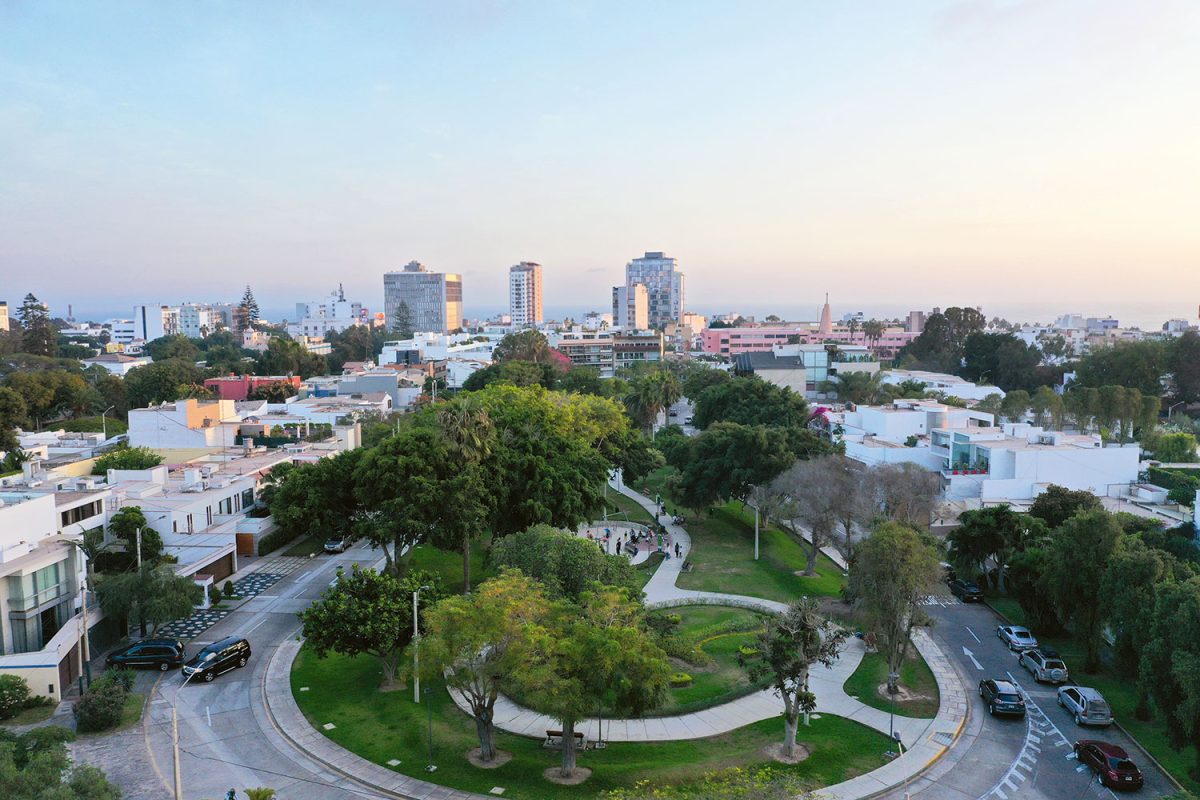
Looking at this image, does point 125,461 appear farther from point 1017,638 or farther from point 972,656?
point 1017,638

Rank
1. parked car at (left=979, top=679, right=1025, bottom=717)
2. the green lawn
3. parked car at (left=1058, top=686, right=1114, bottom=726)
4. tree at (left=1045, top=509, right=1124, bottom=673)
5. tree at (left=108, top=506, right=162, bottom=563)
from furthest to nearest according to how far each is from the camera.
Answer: the green lawn → tree at (left=108, top=506, right=162, bottom=563) → tree at (left=1045, top=509, right=1124, bottom=673) → parked car at (left=979, top=679, right=1025, bottom=717) → parked car at (left=1058, top=686, right=1114, bottom=726)

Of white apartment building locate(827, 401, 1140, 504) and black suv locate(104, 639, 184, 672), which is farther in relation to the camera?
white apartment building locate(827, 401, 1140, 504)

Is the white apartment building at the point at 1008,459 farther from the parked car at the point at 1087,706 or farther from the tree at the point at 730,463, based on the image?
the parked car at the point at 1087,706

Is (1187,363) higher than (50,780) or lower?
higher

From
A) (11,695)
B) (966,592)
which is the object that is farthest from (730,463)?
(11,695)

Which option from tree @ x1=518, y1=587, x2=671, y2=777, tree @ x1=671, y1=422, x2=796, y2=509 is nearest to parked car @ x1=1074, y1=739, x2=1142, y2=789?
tree @ x1=518, y1=587, x2=671, y2=777

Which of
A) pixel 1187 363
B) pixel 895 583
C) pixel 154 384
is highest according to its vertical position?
pixel 1187 363

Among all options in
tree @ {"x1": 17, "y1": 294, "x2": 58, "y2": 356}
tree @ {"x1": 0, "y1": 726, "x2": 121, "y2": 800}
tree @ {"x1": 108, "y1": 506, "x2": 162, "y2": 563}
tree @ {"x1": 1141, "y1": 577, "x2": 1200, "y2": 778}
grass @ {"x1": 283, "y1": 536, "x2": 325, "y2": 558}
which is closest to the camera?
tree @ {"x1": 0, "y1": 726, "x2": 121, "y2": 800}

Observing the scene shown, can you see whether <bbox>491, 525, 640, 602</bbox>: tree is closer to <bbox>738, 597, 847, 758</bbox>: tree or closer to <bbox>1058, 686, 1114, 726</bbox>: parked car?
<bbox>738, 597, 847, 758</bbox>: tree
